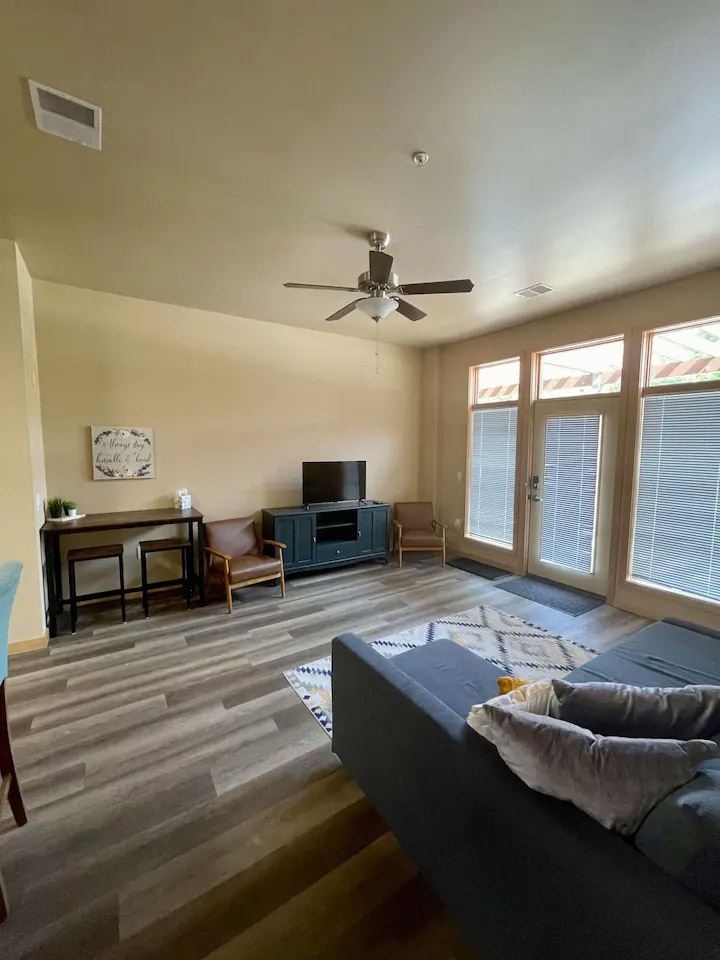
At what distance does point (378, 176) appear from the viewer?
211cm

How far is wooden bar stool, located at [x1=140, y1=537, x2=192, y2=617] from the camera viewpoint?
11.9 feet

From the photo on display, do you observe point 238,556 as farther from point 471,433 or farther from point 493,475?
point 471,433

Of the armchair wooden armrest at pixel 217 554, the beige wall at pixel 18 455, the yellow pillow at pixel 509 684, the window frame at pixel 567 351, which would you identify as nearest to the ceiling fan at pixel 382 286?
the beige wall at pixel 18 455

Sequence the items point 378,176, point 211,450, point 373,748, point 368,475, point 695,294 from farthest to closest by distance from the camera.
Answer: point 368,475 → point 211,450 → point 695,294 → point 378,176 → point 373,748

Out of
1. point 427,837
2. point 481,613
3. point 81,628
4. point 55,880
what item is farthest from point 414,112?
point 81,628

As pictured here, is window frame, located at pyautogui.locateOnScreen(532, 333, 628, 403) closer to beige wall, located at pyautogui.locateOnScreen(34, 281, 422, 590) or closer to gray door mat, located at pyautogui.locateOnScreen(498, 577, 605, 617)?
beige wall, located at pyautogui.locateOnScreen(34, 281, 422, 590)

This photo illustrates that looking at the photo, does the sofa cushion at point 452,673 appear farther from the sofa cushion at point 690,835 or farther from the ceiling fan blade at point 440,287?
the ceiling fan blade at point 440,287

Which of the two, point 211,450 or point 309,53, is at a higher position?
point 309,53

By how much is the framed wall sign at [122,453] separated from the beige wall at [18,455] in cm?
75

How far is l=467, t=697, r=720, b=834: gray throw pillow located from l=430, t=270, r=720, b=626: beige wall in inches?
127

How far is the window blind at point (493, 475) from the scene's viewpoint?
4957mm

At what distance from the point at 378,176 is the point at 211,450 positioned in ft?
10.4

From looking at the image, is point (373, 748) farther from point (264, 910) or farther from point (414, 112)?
point (414, 112)

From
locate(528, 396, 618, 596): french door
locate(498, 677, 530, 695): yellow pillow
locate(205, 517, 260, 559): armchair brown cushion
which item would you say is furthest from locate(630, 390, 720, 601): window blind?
locate(205, 517, 260, 559): armchair brown cushion
